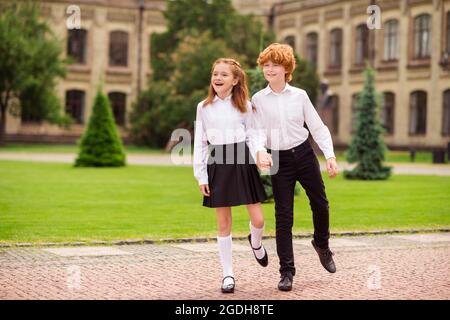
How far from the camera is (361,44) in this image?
46.4 metres

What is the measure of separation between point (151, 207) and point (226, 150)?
838cm

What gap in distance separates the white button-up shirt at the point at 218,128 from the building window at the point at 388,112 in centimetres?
3767

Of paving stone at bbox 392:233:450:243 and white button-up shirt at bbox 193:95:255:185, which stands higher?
white button-up shirt at bbox 193:95:255:185

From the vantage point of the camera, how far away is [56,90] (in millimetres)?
46969

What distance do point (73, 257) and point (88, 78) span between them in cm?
4235

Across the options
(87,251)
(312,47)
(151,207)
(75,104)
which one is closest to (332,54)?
(312,47)

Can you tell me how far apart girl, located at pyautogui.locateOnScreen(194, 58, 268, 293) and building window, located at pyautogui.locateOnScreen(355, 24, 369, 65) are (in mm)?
39090

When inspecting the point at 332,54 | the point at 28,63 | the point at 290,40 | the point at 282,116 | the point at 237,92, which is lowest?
the point at 282,116

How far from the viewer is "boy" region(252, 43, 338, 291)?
302 inches

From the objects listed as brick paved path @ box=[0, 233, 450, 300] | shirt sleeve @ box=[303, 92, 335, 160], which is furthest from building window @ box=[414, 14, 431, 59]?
shirt sleeve @ box=[303, 92, 335, 160]

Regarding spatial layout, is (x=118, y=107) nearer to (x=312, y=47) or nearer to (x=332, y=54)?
(x=312, y=47)

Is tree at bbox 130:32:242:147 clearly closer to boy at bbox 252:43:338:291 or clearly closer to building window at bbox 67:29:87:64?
building window at bbox 67:29:87:64
